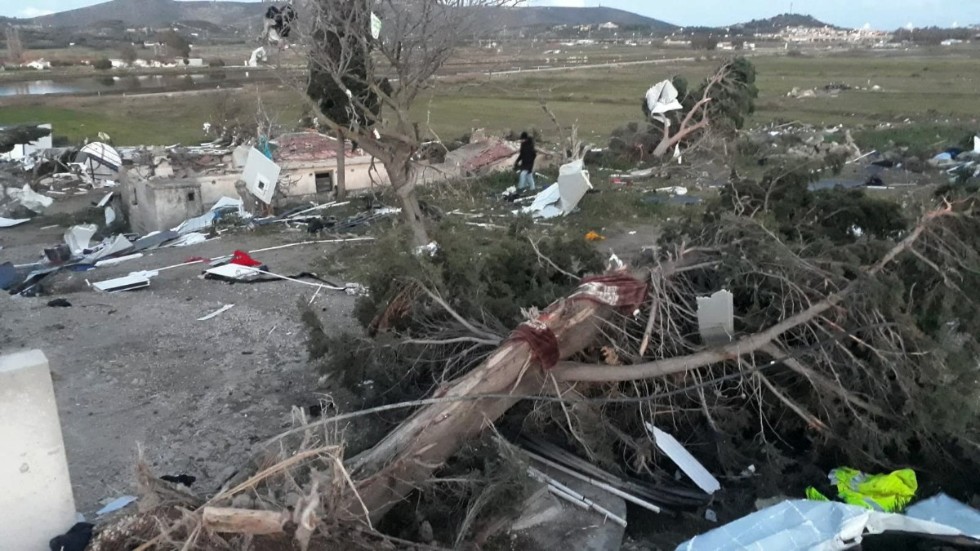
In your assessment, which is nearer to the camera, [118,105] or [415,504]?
[415,504]

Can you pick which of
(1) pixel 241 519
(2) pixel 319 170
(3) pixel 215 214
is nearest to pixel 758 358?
(1) pixel 241 519

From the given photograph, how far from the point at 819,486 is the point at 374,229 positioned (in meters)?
9.51

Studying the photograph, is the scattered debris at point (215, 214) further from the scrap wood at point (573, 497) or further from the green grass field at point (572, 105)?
the scrap wood at point (573, 497)

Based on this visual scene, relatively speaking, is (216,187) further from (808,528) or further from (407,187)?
(808,528)

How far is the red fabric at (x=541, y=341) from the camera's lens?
468 centimetres

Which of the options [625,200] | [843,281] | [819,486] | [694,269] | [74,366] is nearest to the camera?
[819,486]

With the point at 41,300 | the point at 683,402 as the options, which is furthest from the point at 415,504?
the point at 41,300

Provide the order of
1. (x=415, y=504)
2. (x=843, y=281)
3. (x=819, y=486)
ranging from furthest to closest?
(x=843, y=281) < (x=819, y=486) < (x=415, y=504)

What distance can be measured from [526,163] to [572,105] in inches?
956

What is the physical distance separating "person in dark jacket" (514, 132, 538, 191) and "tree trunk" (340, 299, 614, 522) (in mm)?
11847

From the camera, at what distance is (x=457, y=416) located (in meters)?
4.39

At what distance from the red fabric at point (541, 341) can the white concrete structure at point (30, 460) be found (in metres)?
2.43

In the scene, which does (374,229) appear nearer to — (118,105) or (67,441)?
(67,441)

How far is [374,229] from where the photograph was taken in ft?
43.4
